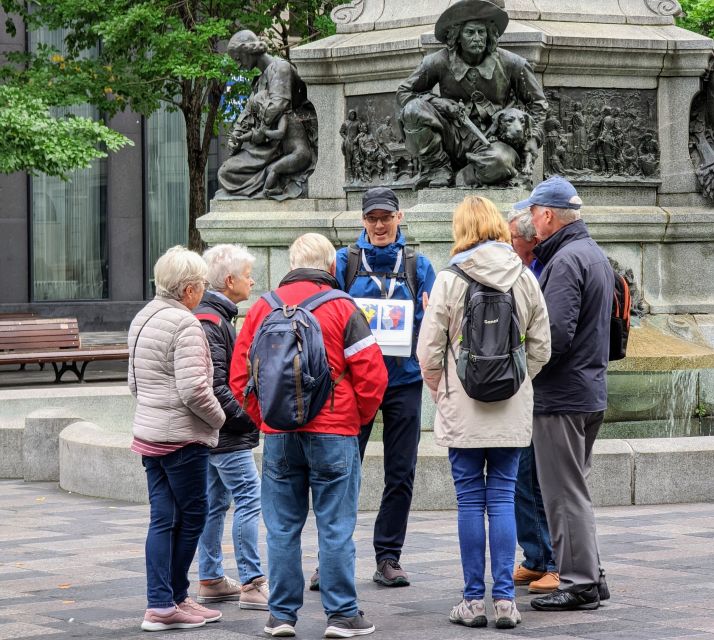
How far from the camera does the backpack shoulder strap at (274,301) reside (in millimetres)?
6646

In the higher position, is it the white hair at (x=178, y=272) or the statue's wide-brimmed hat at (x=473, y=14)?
the statue's wide-brimmed hat at (x=473, y=14)

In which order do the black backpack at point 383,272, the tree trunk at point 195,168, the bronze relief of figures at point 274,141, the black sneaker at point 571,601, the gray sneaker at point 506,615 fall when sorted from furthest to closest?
the tree trunk at point 195,168, the bronze relief of figures at point 274,141, the black backpack at point 383,272, the black sneaker at point 571,601, the gray sneaker at point 506,615

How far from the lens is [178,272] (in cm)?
693

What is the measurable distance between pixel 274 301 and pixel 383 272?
1.39 metres

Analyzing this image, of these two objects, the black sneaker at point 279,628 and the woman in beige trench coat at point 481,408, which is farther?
the woman in beige trench coat at point 481,408

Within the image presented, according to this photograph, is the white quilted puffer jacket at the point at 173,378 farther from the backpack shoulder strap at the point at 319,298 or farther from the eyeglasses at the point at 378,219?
Result: the eyeglasses at the point at 378,219

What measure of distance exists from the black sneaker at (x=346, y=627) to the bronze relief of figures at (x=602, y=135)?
686 cm

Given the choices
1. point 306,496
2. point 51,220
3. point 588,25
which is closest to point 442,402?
point 306,496

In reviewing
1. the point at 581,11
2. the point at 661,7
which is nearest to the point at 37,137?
the point at 581,11

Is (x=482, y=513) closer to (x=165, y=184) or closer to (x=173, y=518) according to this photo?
(x=173, y=518)

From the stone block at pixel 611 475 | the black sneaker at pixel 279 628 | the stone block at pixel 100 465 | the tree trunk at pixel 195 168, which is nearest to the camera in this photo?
the black sneaker at pixel 279 628


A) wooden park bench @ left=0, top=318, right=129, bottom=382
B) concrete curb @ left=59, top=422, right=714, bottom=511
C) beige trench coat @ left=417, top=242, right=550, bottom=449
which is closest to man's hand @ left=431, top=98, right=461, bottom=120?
concrete curb @ left=59, top=422, right=714, bottom=511

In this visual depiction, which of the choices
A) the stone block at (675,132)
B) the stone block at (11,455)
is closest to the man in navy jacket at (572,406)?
the stone block at (675,132)

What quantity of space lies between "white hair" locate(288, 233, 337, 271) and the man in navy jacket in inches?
42.2
